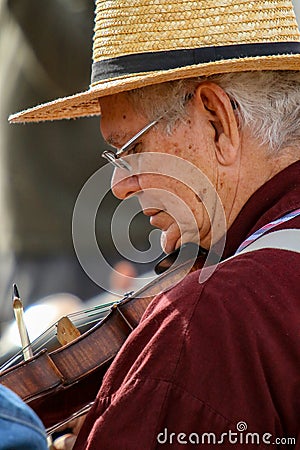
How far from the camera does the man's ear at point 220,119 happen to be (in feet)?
5.95

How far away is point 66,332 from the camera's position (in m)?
2.09

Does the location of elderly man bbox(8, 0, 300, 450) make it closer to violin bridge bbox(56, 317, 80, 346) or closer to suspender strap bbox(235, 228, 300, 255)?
suspender strap bbox(235, 228, 300, 255)

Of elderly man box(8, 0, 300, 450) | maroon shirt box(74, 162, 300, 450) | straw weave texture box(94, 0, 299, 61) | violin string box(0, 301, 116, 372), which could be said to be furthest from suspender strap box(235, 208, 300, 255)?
violin string box(0, 301, 116, 372)

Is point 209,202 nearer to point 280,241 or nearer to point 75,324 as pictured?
point 280,241

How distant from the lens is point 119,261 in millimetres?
4273

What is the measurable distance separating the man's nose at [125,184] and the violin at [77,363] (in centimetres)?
20

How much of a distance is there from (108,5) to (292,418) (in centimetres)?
101

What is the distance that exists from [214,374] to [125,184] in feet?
1.99

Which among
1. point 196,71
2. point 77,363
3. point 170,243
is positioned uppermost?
point 196,71

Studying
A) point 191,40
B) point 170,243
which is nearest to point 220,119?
point 191,40

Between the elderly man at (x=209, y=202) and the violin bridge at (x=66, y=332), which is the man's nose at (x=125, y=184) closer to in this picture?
the elderly man at (x=209, y=202)

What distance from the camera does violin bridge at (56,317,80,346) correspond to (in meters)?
2.08

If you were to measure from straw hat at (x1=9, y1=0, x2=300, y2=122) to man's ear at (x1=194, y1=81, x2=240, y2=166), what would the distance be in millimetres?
44

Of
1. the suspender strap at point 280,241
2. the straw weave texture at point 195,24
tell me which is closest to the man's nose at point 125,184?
the straw weave texture at point 195,24
